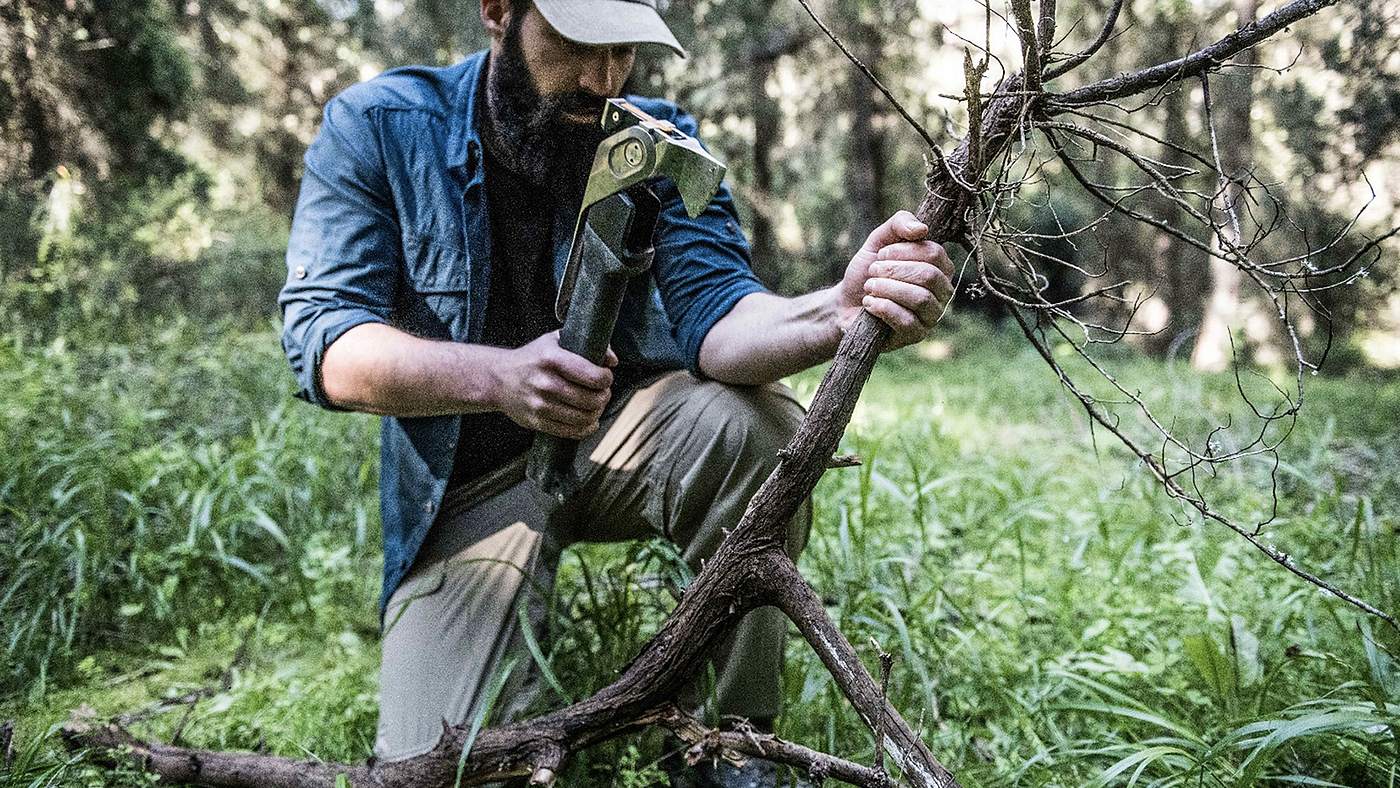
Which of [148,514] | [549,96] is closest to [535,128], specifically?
[549,96]

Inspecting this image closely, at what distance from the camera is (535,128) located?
1.91 meters

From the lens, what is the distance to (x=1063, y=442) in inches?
172

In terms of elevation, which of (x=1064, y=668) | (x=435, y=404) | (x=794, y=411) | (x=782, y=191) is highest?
(x=782, y=191)

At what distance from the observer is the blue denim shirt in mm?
1885

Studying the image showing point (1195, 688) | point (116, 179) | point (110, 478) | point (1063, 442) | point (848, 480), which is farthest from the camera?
point (116, 179)

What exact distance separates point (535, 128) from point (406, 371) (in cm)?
65

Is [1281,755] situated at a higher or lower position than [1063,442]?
lower

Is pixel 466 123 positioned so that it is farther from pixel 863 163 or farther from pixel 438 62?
pixel 863 163

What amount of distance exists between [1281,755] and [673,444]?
4.53ft

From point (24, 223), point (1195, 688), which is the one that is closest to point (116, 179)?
point (24, 223)

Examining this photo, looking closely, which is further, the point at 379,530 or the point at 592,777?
the point at 379,530

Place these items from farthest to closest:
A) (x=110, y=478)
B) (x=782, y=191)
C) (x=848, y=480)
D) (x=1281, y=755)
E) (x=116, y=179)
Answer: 1. (x=782, y=191)
2. (x=116, y=179)
3. (x=848, y=480)
4. (x=110, y=478)
5. (x=1281, y=755)

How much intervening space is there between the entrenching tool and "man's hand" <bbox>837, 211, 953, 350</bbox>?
Result: 302mm

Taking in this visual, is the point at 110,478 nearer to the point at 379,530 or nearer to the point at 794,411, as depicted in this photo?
the point at 379,530
